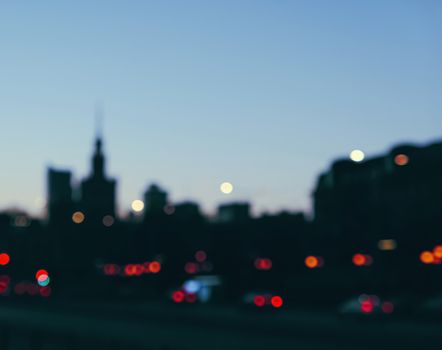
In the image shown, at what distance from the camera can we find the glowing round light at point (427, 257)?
198ft

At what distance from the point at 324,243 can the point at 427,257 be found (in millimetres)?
14839

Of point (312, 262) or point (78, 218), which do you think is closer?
point (312, 262)

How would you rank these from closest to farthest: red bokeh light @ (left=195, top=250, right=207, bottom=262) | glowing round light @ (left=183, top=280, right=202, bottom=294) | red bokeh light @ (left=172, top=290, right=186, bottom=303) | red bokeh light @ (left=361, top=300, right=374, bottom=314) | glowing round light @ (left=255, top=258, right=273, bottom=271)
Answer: red bokeh light @ (left=361, top=300, right=374, bottom=314) → red bokeh light @ (left=172, top=290, right=186, bottom=303) → glowing round light @ (left=183, top=280, right=202, bottom=294) → glowing round light @ (left=255, top=258, right=273, bottom=271) → red bokeh light @ (left=195, top=250, right=207, bottom=262)

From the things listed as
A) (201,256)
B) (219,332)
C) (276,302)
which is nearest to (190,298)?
(276,302)

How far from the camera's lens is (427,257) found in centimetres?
6075

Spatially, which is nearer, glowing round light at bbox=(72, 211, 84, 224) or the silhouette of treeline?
the silhouette of treeline

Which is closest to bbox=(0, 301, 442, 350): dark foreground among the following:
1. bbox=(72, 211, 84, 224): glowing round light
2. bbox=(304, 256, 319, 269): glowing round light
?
bbox=(304, 256, 319, 269): glowing round light

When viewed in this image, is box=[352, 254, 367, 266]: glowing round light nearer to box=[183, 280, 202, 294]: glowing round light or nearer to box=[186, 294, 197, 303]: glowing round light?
box=[183, 280, 202, 294]: glowing round light

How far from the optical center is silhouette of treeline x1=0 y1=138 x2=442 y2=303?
6253 cm

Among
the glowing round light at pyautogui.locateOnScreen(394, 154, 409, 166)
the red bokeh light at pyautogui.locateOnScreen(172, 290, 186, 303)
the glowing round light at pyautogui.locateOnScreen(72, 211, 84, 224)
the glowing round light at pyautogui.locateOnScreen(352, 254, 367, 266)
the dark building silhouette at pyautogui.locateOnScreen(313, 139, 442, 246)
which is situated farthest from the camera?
the glowing round light at pyautogui.locateOnScreen(72, 211, 84, 224)

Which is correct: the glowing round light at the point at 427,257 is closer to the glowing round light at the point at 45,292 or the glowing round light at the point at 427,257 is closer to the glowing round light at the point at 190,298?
the glowing round light at the point at 190,298

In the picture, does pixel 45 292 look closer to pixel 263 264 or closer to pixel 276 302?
pixel 263 264

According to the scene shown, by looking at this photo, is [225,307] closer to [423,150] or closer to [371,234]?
[371,234]

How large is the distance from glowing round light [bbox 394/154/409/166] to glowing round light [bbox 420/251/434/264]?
1052 inches
